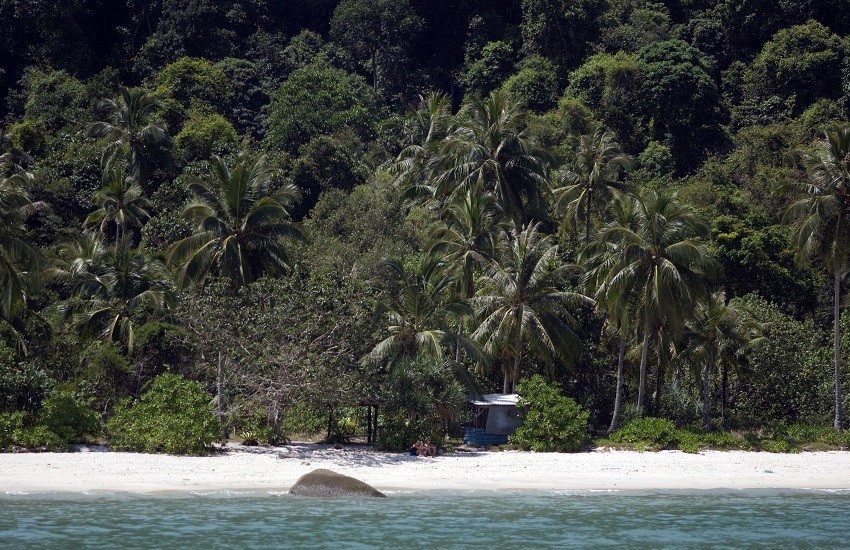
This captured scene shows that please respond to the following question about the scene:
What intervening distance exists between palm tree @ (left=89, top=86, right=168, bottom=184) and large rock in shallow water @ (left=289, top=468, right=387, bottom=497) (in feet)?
97.1

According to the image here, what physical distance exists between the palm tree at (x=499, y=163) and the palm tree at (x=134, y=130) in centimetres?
1476

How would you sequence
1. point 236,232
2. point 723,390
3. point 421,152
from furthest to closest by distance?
point 421,152, point 723,390, point 236,232

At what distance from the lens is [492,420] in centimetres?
3797

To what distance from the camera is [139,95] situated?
179ft

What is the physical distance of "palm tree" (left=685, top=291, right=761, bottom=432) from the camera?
Answer: 3938 cm

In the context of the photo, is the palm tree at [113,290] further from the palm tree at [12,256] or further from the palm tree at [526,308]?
the palm tree at [526,308]

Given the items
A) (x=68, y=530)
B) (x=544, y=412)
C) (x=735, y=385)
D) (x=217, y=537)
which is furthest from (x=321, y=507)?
(x=735, y=385)

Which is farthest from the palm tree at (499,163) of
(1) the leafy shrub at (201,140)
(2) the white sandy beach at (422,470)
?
(1) the leafy shrub at (201,140)

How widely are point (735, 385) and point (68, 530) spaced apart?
91.7 ft

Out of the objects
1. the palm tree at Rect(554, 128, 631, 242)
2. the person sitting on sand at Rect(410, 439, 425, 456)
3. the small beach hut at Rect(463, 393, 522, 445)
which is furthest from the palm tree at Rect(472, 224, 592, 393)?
the palm tree at Rect(554, 128, 631, 242)

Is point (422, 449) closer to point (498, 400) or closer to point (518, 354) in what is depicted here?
point (498, 400)

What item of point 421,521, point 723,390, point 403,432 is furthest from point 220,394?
point 723,390

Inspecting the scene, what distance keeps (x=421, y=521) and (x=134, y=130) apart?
33880 mm

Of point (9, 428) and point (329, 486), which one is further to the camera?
point (9, 428)
